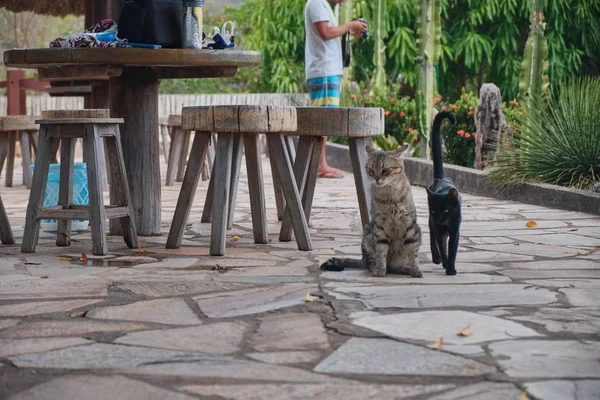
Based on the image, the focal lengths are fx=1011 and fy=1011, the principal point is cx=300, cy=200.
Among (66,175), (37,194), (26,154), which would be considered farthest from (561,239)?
(26,154)

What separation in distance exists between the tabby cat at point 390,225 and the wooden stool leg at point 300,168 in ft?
4.42

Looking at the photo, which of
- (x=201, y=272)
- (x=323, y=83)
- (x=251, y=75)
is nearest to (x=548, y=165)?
(x=323, y=83)

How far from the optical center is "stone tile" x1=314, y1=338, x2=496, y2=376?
306 centimetres

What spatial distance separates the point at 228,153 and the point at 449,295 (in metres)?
1.77

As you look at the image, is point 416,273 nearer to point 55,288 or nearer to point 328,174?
point 55,288

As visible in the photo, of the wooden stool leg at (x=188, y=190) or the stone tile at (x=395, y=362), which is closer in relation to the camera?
the stone tile at (x=395, y=362)

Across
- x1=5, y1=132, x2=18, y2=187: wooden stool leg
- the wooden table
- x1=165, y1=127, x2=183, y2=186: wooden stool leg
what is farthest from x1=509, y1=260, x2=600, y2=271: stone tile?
x1=5, y1=132, x2=18, y2=187: wooden stool leg

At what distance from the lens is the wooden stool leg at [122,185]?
5793mm

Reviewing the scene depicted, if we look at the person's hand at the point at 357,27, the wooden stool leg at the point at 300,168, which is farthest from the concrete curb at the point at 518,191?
the wooden stool leg at the point at 300,168

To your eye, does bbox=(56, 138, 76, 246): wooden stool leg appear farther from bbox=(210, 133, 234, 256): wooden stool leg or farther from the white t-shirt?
the white t-shirt

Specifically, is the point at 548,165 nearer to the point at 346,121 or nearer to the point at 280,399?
the point at 346,121

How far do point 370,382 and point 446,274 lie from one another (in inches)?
77.2

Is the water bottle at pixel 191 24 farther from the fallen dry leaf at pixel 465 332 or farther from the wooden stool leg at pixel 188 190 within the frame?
the fallen dry leaf at pixel 465 332

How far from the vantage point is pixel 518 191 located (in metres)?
9.12
